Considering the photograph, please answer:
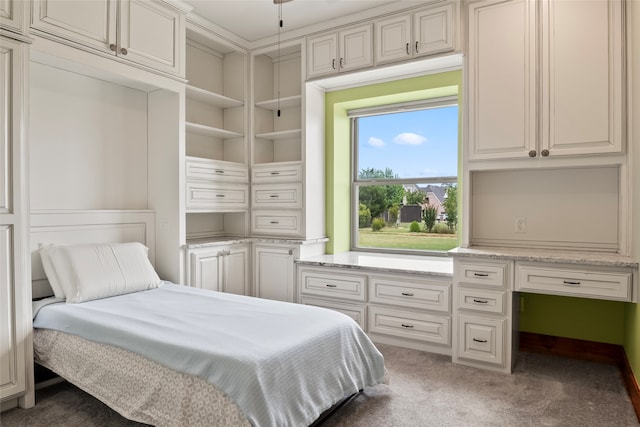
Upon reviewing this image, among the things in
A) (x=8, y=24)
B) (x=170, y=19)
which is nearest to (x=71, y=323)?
(x=8, y=24)

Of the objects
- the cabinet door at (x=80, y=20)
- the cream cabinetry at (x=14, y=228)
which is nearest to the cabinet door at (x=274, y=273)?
the cream cabinetry at (x=14, y=228)

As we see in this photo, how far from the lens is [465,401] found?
7.86ft

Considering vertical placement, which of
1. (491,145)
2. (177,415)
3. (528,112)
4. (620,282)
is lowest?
(177,415)

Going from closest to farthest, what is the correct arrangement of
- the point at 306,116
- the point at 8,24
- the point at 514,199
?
the point at 8,24
the point at 514,199
the point at 306,116

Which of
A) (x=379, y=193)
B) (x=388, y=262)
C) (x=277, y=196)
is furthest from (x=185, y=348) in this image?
(x=379, y=193)

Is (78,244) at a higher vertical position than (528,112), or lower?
lower

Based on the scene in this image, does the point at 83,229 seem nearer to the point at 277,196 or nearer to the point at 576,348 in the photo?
the point at 277,196

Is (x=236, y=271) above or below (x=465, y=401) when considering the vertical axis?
above

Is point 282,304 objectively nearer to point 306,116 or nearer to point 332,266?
point 332,266

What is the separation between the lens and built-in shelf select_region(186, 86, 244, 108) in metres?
3.67

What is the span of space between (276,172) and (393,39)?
1590mm

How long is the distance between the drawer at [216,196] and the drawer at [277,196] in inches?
4.3

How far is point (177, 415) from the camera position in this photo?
180cm

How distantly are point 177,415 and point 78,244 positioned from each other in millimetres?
1699
